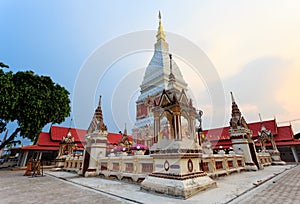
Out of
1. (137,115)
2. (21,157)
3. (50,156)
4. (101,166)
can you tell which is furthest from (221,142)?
(21,157)

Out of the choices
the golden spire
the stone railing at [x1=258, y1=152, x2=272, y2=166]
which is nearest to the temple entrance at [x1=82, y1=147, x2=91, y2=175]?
the stone railing at [x1=258, y1=152, x2=272, y2=166]

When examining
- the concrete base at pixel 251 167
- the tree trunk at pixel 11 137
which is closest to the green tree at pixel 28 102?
the tree trunk at pixel 11 137

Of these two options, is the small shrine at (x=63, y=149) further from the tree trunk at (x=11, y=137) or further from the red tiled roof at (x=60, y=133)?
the red tiled roof at (x=60, y=133)

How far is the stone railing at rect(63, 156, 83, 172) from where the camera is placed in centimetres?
1428

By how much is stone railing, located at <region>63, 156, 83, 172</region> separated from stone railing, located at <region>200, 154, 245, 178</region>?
10846 millimetres

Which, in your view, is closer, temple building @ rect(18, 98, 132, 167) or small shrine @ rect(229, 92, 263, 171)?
small shrine @ rect(229, 92, 263, 171)

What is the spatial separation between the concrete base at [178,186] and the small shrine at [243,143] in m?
8.94

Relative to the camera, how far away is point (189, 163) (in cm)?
635

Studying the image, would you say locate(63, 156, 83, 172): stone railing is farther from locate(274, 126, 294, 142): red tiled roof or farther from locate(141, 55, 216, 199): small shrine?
locate(274, 126, 294, 142): red tiled roof

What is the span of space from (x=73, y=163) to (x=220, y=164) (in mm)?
13518

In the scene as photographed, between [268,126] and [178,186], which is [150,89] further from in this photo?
[178,186]

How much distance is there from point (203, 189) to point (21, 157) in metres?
27.6

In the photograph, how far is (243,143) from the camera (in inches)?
548

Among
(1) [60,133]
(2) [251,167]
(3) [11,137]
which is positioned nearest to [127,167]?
(2) [251,167]
